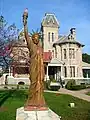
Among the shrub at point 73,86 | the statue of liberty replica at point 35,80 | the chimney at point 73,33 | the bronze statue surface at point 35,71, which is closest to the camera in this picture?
the statue of liberty replica at point 35,80

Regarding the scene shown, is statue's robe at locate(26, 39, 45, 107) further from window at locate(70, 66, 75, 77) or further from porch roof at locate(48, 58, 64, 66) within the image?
window at locate(70, 66, 75, 77)

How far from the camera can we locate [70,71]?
154 feet

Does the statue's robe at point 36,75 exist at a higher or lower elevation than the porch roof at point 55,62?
lower

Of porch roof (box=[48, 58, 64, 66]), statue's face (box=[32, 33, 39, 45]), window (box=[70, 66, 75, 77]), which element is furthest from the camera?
window (box=[70, 66, 75, 77])

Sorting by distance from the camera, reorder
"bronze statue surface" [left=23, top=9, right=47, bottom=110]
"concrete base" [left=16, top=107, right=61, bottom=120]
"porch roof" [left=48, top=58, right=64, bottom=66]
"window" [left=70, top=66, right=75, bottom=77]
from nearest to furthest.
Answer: "concrete base" [left=16, top=107, right=61, bottom=120] → "bronze statue surface" [left=23, top=9, right=47, bottom=110] → "porch roof" [left=48, top=58, right=64, bottom=66] → "window" [left=70, top=66, right=75, bottom=77]

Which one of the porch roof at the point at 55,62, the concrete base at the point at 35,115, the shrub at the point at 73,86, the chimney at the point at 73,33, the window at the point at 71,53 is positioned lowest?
the concrete base at the point at 35,115

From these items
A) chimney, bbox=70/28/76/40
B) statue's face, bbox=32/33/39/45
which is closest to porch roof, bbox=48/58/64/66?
chimney, bbox=70/28/76/40

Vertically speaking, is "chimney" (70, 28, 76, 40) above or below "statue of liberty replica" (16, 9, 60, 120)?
above

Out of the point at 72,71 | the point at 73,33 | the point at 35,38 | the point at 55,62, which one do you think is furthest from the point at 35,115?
the point at 73,33

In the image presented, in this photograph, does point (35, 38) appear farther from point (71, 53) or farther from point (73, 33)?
point (73, 33)

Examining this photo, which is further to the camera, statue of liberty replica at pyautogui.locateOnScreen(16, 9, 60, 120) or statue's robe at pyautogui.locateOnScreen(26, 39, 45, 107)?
statue's robe at pyautogui.locateOnScreen(26, 39, 45, 107)

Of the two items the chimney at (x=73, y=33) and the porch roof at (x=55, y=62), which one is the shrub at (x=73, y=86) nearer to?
the porch roof at (x=55, y=62)

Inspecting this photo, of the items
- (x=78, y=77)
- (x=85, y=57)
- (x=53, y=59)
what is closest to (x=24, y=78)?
(x=53, y=59)

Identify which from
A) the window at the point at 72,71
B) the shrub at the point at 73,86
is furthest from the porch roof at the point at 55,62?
the shrub at the point at 73,86
